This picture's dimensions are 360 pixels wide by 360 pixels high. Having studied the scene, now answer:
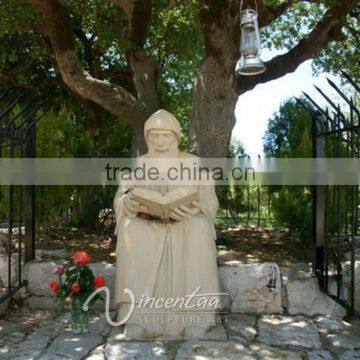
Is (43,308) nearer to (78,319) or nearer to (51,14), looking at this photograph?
(78,319)

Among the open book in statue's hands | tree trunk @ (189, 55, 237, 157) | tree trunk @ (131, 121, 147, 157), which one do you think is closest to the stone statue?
the open book in statue's hands

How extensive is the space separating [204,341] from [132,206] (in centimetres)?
124

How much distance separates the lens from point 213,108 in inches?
212

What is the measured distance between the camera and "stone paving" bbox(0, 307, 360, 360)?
137 inches

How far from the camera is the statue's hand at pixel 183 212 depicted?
3.97 m

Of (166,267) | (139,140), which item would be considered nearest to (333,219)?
(166,267)

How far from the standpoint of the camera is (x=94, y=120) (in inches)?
378

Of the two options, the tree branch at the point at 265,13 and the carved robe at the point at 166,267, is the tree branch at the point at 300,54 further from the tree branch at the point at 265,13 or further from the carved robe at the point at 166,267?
the carved robe at the point at 166,267

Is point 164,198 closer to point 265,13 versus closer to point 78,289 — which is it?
point 78,289

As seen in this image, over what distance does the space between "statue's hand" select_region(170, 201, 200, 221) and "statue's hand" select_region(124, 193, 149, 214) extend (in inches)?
9.6

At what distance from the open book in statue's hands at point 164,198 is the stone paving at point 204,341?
1.07 meters

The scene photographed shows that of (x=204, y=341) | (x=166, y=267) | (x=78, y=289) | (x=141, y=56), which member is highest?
(x=141, y=56)

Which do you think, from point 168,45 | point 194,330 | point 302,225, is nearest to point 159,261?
point 194,330

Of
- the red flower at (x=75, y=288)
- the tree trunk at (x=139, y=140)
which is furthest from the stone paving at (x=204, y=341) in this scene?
the tree trunk at (x=139, y=140)
